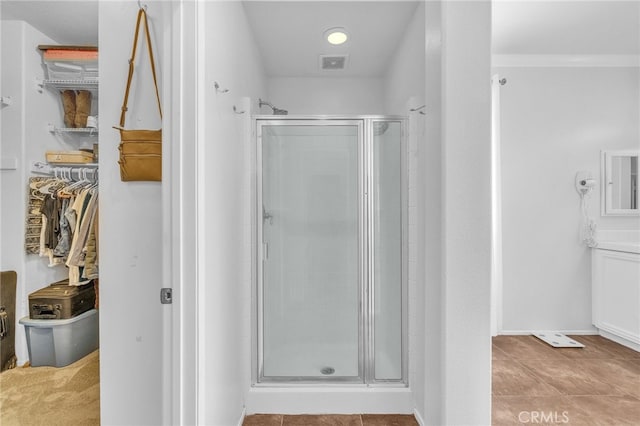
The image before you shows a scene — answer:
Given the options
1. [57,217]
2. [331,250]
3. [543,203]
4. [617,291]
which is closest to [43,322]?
[57,217]

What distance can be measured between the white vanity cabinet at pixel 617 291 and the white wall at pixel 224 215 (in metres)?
3.17

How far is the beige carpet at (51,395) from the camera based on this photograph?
5.96ft

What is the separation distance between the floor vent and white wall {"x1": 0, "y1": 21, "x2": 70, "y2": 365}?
422 centimetres

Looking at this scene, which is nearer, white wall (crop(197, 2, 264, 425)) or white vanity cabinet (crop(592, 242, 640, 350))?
white wall (crop(197, 2, 264, 425))

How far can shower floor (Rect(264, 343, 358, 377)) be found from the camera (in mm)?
2156

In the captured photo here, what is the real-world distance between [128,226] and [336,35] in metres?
1.94

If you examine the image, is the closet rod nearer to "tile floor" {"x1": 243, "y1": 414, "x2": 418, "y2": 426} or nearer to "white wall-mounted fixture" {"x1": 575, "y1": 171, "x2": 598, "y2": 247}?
"tile floor" {"x1": 243, "y1": 414, "x2": 418, "y2": 426}

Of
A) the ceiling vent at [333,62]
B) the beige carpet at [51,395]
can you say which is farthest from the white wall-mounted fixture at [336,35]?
the beige carpet at [51,395]

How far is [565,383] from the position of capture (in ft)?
7.62

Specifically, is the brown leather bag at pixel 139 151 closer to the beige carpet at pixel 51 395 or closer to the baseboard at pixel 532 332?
the beige carpet at pixel 51 395

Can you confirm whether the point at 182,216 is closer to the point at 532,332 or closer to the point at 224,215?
the point at 224,215

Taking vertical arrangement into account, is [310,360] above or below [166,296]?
below

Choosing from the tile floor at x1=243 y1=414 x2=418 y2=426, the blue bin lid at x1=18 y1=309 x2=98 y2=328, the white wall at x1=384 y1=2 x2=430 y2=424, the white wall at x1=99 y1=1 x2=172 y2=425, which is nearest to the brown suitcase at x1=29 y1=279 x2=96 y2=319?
the blue bin lid at x1=18 y1=309 x2=98 y2=328
